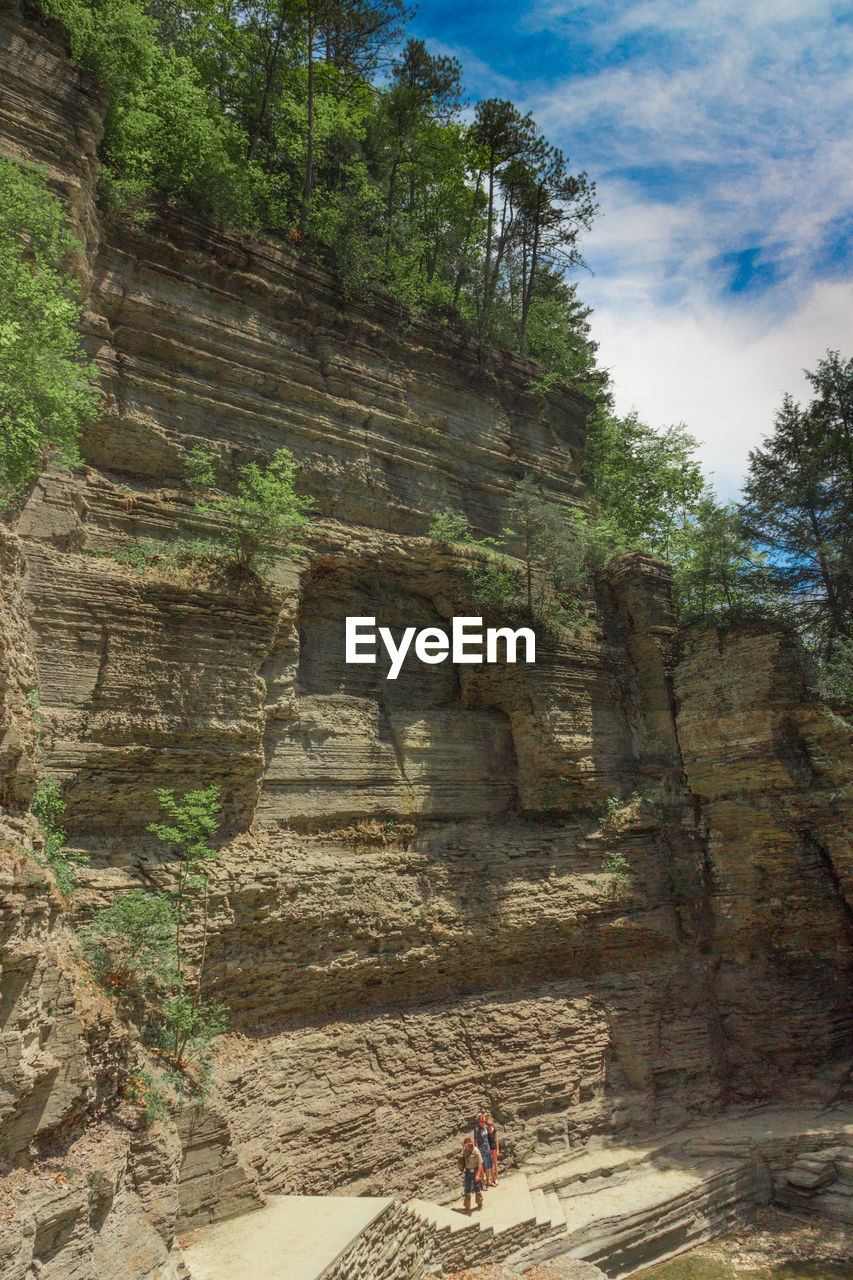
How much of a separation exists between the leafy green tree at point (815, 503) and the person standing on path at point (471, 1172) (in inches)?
561

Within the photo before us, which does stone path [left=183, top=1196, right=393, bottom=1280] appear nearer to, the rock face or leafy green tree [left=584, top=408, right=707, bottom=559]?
the rock face

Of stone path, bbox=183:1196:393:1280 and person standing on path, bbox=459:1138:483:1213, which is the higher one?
stone path, bbox=183:1196:393:1280

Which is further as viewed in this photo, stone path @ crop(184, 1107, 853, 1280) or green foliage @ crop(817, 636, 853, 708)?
green foliage @ crop(817, 636, 853, 708)

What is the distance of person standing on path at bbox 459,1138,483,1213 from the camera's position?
39.0 feet

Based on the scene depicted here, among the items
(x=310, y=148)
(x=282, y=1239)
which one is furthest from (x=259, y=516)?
(x=310, y=148)

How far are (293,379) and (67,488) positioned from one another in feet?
19.4

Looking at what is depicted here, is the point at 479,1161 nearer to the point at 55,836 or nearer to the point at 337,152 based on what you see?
the point at 55,836

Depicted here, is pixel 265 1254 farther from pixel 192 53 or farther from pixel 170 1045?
pixel 192 53

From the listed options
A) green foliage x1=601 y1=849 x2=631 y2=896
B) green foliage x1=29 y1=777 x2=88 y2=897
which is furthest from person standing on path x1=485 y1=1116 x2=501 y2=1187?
green foliage x1=29 y1=777 x2=88 y2=897

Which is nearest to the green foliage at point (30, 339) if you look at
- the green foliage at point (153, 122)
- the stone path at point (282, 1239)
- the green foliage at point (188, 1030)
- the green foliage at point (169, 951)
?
the green foliage at point (153, 122)

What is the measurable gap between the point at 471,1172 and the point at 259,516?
11838mm

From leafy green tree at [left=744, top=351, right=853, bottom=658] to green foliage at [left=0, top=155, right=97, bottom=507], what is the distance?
17.4 m

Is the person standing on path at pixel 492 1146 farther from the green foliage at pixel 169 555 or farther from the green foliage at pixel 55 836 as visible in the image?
the green foliage at pixel 169 555

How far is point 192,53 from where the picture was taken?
62.4 feet
